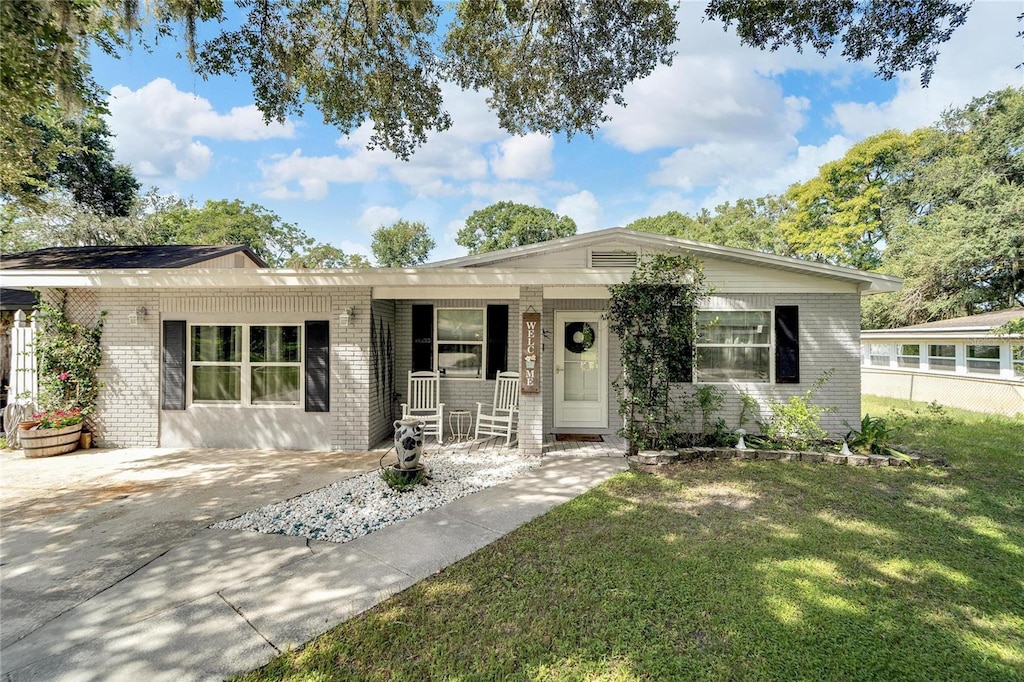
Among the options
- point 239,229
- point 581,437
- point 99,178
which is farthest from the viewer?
point 239,229

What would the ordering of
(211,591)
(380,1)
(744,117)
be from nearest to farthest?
(211,591) < (380,1) < (744,117)

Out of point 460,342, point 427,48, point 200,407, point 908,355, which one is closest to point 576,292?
point 460,342

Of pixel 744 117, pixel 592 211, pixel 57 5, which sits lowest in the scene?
pixel 57 5

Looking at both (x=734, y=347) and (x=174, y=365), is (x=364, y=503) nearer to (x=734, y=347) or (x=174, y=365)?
(x=174, y=365)

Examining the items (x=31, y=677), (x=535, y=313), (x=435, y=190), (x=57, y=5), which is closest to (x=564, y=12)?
(x=535, y=313)

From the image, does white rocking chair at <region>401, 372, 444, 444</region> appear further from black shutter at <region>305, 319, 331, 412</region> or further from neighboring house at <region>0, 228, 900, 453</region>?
black shutter at <region>305, 319, 331, 412</region>

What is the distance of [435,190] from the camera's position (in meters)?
25.5

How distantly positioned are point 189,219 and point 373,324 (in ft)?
86.4

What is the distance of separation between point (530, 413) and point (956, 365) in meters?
13.0

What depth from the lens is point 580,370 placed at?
25.1 ft

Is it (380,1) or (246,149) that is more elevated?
(246,149)

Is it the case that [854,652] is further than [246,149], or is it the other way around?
[246,149]

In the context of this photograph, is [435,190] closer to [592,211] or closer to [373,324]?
[592,211]

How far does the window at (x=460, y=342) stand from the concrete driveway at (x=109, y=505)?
6.89ft
